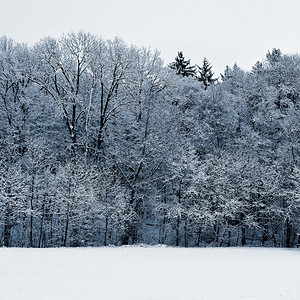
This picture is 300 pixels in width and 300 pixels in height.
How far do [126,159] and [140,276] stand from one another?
1741 cm

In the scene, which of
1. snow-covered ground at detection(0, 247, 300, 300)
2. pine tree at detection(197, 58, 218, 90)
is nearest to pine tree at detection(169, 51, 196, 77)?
pine tree at detection(197, 58, 218, 90)

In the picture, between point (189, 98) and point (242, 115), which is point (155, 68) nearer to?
point (189, 98)

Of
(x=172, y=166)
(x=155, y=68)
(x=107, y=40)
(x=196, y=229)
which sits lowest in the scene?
(x=196, y=229)

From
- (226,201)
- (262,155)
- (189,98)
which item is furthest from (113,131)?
(262,155)

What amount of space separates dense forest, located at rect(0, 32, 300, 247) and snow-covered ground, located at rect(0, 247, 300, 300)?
7.82m

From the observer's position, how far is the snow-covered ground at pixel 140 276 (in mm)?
11578

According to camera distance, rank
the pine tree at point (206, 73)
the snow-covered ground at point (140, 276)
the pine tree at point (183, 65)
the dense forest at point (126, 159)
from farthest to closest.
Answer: the pine tree at point (206, 73) → the pine tree at point (183, 65) → the dense forest at point (126, 159) → the snow-covered ground at point (140, 276)

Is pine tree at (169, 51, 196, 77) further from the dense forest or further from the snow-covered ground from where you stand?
the snow-covered ground

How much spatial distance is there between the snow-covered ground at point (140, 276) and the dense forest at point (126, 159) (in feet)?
25.6

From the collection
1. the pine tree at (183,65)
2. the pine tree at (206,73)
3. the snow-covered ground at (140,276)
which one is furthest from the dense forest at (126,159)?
the pine tree at (206,73)

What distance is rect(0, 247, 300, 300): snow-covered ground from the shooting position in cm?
1158

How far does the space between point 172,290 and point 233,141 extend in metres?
27.4

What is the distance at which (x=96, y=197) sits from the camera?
2702 centimetres

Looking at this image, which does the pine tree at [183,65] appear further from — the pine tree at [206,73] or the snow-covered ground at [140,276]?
the snow-covered ground at [140,276]
